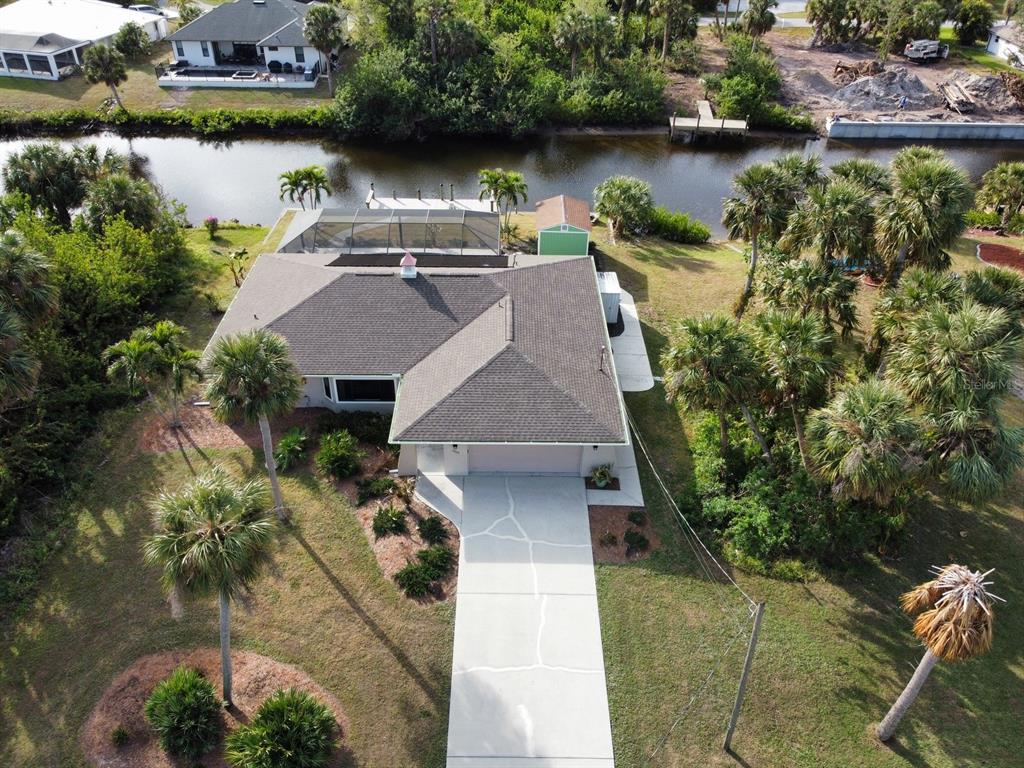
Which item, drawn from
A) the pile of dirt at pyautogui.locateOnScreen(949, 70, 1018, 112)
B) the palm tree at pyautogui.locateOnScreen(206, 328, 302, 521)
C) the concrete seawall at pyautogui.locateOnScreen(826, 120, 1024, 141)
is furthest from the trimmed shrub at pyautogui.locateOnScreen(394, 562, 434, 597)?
the pile of dirt at pyautogui.locateOnScreen(949, 70, 1018, 112)

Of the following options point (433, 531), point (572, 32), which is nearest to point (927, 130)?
point (572, 32)

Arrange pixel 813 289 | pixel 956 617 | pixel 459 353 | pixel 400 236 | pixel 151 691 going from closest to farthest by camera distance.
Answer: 1. pixel 956 617
2. pixel 151 691
3. pixel 813 289
4. pixel 459 353
5. pixel 400 236

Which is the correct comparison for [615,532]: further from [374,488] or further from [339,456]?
[339,456]

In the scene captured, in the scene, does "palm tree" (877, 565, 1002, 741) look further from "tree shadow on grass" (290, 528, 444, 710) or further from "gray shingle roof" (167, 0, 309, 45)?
"gray shingle roof" (167, 0, 309, 45)

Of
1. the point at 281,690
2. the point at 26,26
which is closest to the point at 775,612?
the point at 281,690

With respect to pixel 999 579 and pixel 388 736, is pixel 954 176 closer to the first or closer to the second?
Result: pixel 999 579

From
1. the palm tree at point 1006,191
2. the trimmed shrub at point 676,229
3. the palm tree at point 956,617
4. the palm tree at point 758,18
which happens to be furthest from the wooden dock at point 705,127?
the palm tree at point 956,617
